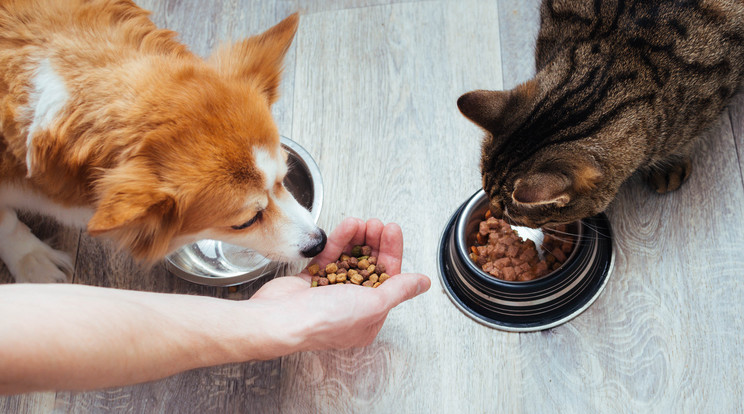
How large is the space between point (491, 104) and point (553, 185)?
0.93 ft

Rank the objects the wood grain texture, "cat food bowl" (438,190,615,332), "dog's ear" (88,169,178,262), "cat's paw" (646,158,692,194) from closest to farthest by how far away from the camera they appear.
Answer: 1. "dog's ear" (88,169,178,262)
2. "cat food bowl" (438,190,615,332)
3. "cat's paw" (646,158,692,194)
4. the wood grain texture

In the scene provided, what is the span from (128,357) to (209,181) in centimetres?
40

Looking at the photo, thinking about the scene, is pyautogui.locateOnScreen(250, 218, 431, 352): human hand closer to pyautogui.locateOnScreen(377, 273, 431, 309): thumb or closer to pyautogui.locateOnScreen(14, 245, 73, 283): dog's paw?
pyautogui.locateOnScreen(377, 273, 431, 309): thumb

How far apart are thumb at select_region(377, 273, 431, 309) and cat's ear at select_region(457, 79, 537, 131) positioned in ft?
1.46

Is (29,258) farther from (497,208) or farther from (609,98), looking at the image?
(609,98)

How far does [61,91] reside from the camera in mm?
1284

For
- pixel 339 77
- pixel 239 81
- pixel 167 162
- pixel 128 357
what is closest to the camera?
pixel 128 357

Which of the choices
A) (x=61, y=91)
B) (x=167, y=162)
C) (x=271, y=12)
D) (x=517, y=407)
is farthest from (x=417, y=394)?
(x=271, y=12)

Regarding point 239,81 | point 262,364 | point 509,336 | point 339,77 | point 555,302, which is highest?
point 239,81

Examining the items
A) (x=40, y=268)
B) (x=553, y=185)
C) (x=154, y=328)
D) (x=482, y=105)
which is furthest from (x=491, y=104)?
(x=40, y=268)

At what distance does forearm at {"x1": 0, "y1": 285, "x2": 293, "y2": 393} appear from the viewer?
100 centimetres

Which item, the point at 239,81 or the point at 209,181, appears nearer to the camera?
the point at 209,181

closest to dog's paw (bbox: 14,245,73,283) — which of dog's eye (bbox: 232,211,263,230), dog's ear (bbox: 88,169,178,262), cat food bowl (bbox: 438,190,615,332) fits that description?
dog's ear (bbox: 88,169,178,262)

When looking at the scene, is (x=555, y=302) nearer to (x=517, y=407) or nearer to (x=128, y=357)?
(x=517, y=407)
